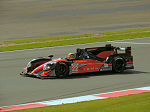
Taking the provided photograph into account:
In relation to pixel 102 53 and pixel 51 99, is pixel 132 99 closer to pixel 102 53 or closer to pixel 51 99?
pixel 51 99

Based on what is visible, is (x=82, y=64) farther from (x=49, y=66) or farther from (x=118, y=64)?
(x=118, y=64)

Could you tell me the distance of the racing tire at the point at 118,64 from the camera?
14.4 m

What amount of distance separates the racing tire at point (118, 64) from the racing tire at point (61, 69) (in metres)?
1.90

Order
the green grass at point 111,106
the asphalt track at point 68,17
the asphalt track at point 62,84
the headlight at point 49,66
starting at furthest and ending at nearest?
the asphalt track at point 68,17 < the headlight at point 49,66 < the asphalt track at point 62,84 < the green grass at point 111,106

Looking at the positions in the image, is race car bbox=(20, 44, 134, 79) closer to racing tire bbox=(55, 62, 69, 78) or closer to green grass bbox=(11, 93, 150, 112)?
racing tire bbox=(55, 62, 69, 78)

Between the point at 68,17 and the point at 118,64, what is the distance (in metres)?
28.8

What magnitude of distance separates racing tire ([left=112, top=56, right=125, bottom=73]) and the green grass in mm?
4440

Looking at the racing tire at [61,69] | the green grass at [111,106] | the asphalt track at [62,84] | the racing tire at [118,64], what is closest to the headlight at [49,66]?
the racing tire at [61,69]

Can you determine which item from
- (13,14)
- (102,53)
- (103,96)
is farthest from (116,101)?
(13,14)

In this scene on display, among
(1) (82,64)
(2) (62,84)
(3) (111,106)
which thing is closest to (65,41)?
(1) (82,64)

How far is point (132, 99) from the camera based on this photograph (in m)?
9.66

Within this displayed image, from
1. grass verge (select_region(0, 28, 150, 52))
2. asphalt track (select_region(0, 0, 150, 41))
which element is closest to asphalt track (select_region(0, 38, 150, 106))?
grass verge (select_region(0, 28, 150, 52))

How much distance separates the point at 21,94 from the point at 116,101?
3.32 meters

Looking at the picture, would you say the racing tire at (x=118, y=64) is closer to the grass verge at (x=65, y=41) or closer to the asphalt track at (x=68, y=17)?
the grass verge at (x=65, y=41)
